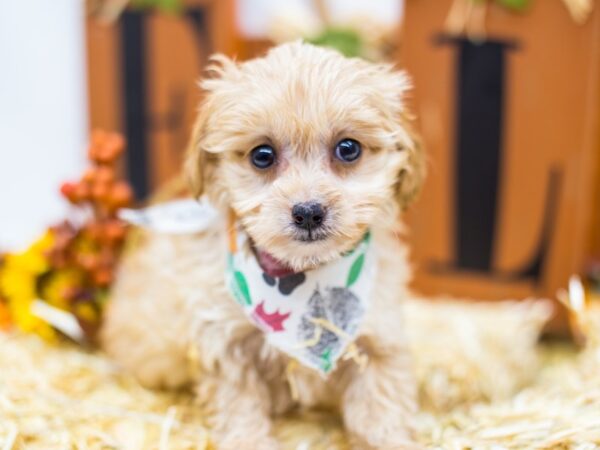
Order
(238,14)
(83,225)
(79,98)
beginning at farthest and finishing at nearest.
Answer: (79,98)
(238,14)
(83,225)

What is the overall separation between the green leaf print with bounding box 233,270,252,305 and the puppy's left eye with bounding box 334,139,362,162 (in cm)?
42

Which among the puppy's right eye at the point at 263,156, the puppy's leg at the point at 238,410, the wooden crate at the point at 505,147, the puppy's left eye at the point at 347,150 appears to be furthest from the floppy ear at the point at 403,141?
the wooden crate at the point at 505,147

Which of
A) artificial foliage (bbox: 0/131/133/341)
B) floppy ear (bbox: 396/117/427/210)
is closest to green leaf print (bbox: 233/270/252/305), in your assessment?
floppy ear (bbox: 396/117/427/210)

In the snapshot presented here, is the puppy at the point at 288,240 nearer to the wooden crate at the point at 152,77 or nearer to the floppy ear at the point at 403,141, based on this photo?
the floppy ear at the point at 403,141

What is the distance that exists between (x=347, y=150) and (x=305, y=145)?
0.12 meters

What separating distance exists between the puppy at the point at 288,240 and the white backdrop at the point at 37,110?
6.73 feet

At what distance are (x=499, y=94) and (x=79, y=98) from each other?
232 cm

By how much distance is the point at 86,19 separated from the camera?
3.58m

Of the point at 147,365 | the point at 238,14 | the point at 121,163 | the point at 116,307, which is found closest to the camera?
the point at 147,365

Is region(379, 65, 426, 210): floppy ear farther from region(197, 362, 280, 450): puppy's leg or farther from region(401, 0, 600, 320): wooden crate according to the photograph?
region(401, 0, 600, 320): wooden crate

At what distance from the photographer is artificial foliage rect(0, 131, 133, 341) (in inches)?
102

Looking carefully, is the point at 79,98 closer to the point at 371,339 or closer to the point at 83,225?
the point at 83,225

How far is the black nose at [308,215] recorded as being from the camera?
5.36 ft

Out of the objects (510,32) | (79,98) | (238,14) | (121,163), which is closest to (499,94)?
(510,32)
